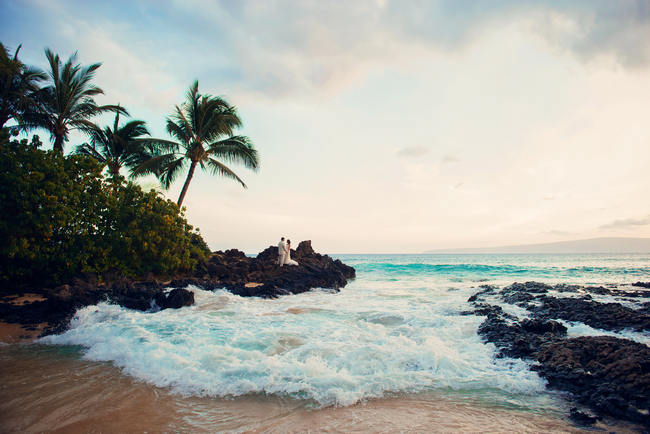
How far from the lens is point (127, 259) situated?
38.4 ft

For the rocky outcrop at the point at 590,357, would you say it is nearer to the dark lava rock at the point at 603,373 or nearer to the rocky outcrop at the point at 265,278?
the dark lava rock at the point at 603,373

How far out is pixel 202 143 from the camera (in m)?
17.4

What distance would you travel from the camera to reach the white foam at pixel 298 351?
157 inches

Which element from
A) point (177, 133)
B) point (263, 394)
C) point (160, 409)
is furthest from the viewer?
point (177, 133)

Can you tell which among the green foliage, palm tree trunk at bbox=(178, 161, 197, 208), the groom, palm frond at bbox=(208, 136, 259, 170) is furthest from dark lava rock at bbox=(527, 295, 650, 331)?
palm tree trunk at bbox=(178, 161, 197, 208)

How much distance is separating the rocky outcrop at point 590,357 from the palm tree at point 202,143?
14.1 m

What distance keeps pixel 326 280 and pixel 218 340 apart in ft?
32.1

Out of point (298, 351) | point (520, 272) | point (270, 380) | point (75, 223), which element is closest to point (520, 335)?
point (298, 351)

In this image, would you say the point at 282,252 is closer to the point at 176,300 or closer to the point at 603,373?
the point at 176,300

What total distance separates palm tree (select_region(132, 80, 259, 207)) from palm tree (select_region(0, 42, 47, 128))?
16.8 feet

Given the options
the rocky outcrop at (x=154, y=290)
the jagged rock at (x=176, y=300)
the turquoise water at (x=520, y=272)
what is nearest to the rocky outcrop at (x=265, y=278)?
the rocky outcrop at (x=154, y=290)

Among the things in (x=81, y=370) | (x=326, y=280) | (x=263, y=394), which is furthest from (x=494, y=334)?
(x=326, y=280)

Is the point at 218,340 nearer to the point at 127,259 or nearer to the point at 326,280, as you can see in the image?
the point at 127,259

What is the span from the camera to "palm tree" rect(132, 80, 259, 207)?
1691 cm
